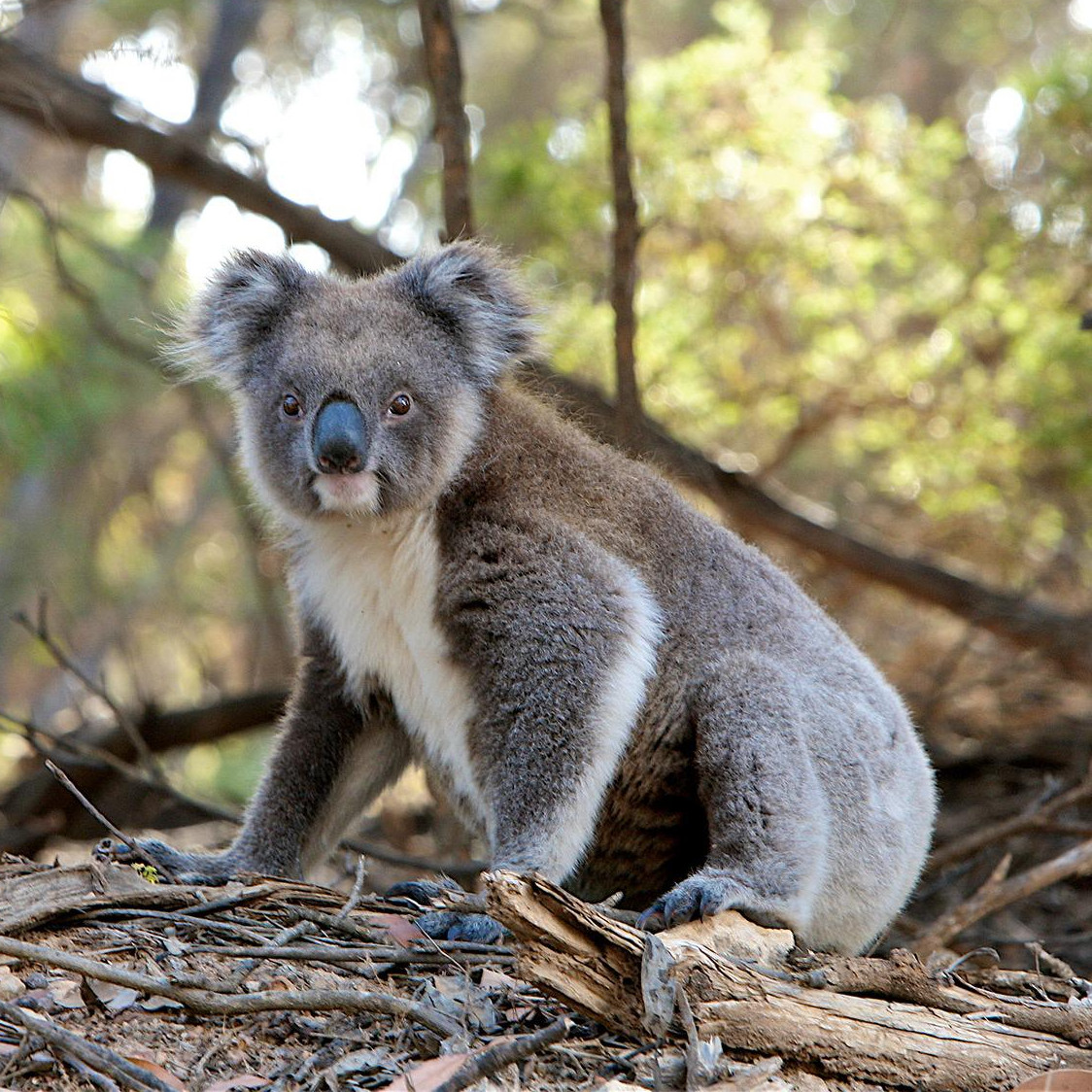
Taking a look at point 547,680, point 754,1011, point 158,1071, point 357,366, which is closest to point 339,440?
point 357,366

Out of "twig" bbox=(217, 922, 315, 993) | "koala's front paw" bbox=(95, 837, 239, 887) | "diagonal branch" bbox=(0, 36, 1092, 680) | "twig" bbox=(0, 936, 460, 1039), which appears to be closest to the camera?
"twig" bbox=(0, 936, 460, 1039)

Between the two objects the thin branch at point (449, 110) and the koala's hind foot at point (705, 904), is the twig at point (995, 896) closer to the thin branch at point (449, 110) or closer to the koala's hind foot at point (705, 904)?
the koala's hind foot at point (705, 904)

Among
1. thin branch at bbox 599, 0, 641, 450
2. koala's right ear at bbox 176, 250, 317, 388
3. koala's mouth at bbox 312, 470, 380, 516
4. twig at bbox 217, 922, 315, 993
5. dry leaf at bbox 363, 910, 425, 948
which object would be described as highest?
thin branch at bbox 599, 0, 641, 450

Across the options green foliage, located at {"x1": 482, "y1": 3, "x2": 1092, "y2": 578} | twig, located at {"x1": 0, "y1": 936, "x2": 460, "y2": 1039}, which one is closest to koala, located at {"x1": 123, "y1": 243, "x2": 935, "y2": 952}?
twig, located at {"x1": 0, "y1": 936, "x2": 460, "y2": 1039}

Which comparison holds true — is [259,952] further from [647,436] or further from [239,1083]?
[647,436]

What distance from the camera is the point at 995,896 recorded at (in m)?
5.04

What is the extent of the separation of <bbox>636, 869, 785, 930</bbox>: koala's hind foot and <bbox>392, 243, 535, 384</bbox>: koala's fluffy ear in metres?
1.79

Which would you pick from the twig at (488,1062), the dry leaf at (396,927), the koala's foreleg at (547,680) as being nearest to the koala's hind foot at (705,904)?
the koala's foreleg at (547,680)

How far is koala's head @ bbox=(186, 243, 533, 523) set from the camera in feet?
12.9

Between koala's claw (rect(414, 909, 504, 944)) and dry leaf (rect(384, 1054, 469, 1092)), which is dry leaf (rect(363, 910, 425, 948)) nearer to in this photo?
koala's claw (rect(414, 909, 504, 944))

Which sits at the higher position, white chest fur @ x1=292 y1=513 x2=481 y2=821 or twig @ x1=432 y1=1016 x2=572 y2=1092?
white chest fur @ x1=292 y1=513 x2=481 y2=821

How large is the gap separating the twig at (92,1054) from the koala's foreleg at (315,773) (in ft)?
4.69

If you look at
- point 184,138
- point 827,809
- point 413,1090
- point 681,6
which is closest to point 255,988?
point 413,1090

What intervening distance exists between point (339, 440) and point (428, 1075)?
179 cm
